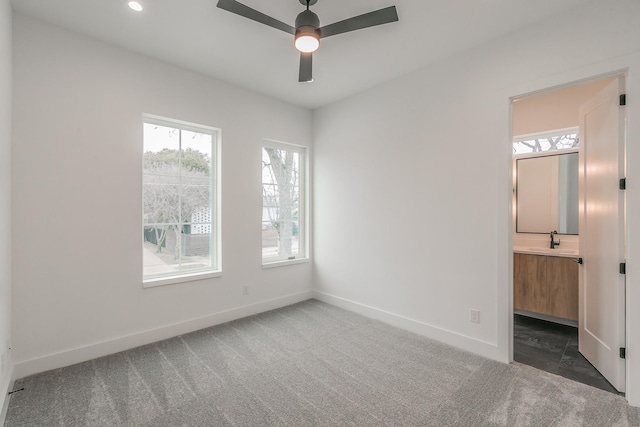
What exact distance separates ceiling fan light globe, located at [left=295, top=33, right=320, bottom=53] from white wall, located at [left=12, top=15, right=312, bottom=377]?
175 cm

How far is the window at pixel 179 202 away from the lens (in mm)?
3188

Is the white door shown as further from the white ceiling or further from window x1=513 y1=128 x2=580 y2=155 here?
window x1=513 y1=128 x2=580 y2=155

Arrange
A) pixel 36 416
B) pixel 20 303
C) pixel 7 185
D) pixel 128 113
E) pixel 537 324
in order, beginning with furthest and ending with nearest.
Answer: pixel 537 324, pixel 128 113, pixel 20 303, pixel 7 185, pixel 36 416

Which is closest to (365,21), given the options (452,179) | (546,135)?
(452,179)

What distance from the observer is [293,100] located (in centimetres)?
418

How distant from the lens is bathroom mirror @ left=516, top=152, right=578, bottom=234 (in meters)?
3.78

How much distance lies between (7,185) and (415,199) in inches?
140

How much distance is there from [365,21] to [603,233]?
8.16 feet

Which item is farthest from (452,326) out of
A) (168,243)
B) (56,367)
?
(56,367)

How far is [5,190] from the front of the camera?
218 centimetres

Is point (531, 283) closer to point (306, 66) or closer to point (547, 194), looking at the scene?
point (547, 194)

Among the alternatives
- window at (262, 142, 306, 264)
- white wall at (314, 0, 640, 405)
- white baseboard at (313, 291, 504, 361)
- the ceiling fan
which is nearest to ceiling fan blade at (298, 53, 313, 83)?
the ceiling fan

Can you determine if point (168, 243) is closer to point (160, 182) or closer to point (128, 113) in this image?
point (160, 182)

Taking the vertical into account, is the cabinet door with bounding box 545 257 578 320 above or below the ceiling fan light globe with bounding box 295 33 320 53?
below
